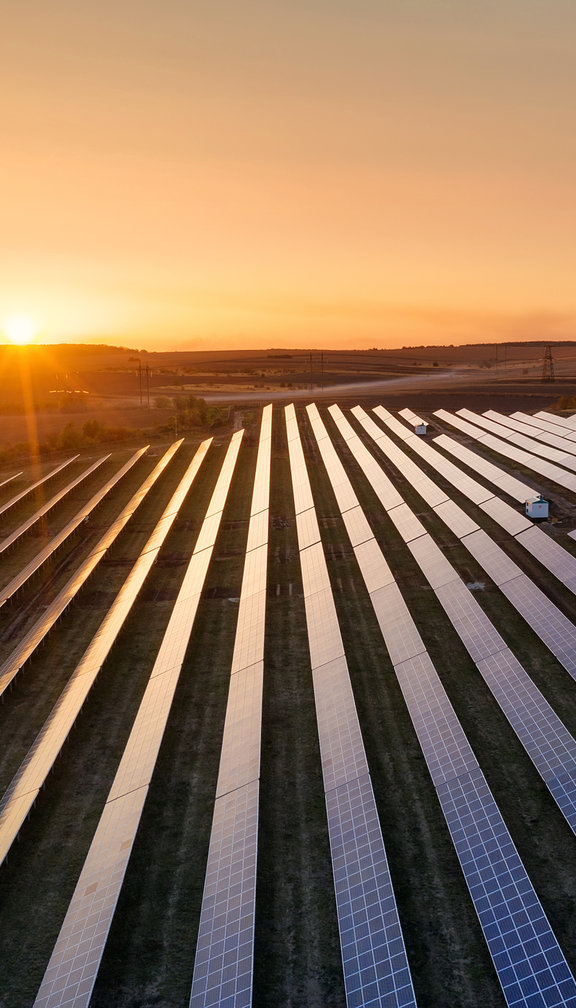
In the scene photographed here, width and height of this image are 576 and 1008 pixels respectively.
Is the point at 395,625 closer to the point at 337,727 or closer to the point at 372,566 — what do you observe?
the point at 372,566

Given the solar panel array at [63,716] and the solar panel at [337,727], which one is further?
the solar panel at [337,727]

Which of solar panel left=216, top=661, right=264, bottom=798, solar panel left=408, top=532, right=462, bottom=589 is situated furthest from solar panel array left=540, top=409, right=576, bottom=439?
solar panel left=216, top=661, right=264, bottom=798

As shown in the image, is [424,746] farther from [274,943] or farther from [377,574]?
[377,574]

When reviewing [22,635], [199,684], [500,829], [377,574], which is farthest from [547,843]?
[22,635]

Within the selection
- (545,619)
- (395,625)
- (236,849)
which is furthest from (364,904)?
(545,619)

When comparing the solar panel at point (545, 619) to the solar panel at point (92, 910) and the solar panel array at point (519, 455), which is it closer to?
the solar panel at point (92, 910)

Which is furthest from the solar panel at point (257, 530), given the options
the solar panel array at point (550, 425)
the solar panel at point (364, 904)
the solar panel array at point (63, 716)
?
the solar panel array at point (550, 425)

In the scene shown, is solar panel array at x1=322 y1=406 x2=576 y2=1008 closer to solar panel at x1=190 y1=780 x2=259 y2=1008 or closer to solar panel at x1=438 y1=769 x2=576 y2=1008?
solar panel at x1=438 y1=769 x2=576 y2=1008
